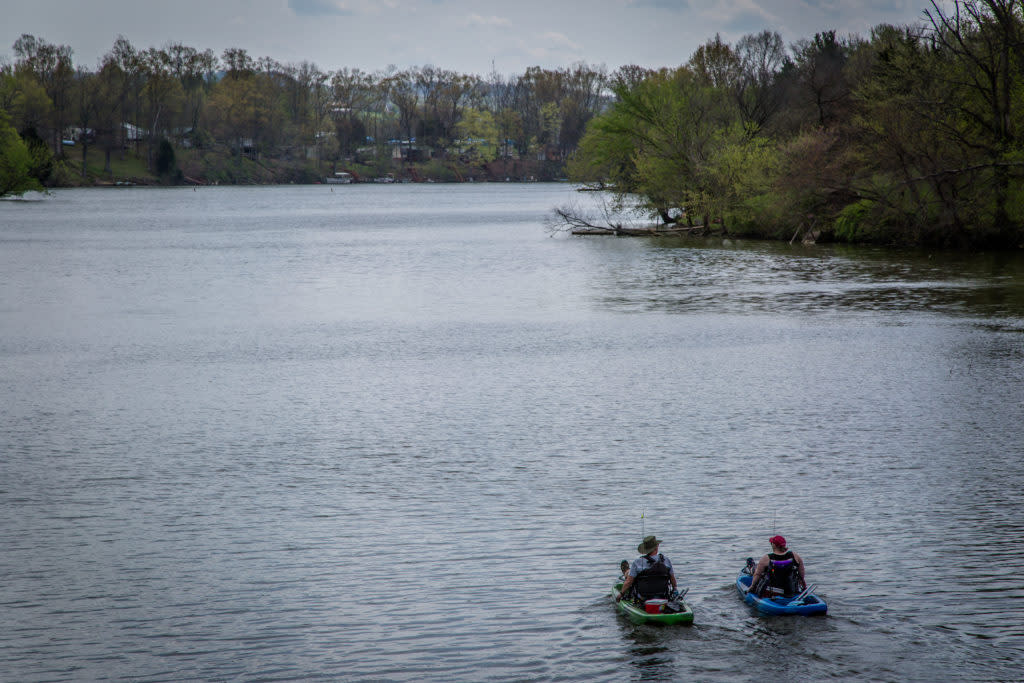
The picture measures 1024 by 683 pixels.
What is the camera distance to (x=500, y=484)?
18375 millimetres

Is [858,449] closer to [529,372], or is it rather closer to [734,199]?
[529,372]

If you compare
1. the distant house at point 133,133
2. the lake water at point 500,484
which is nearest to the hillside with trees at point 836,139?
the lake water at point 500,484

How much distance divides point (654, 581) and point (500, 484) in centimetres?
597

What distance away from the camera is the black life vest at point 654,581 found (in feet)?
41.8

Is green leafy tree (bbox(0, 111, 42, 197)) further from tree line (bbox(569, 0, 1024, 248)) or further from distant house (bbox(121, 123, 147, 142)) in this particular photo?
tree line (bbox(569, 0, 1024, 248))

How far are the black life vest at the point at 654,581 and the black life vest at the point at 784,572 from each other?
1.29 m

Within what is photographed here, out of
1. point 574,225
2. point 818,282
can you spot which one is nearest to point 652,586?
point 818,282

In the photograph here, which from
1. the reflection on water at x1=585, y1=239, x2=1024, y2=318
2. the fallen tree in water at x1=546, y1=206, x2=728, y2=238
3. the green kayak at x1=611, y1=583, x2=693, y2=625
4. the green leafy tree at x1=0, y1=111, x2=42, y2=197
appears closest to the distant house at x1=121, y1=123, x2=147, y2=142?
the green leafy tree at x1=0, y1=111, x2=42, y2=197

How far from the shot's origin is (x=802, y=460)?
65.1ft

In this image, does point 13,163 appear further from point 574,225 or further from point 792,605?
point 792,605

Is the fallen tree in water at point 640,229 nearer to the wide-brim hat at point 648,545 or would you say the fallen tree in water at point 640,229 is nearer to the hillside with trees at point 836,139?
the hillside with trees at point 836,139

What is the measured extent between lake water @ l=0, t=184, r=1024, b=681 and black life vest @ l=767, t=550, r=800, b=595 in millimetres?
381

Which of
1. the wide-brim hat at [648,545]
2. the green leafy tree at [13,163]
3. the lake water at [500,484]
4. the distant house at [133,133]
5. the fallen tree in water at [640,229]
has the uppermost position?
the distant house at [133,133]

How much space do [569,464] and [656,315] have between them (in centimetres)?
2100
